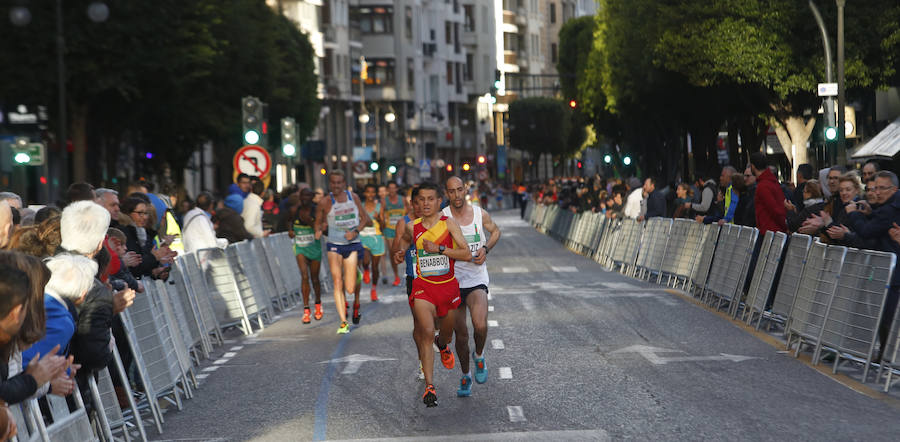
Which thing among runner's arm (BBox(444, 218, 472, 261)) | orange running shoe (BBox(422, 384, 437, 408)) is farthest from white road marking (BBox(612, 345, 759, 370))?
orange running shoe (BBox(422, 384, 437, 408))

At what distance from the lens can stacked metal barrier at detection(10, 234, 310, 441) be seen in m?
8.11

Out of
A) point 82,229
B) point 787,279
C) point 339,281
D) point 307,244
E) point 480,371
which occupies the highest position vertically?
point 82,229

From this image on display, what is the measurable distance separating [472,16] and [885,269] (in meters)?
121

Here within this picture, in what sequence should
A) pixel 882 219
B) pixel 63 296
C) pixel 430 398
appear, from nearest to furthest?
pixel 63 296 < pixel 430 398 < pixel 882 219

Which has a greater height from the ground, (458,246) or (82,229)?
(82,229)

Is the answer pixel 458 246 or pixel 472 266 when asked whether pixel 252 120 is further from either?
pixel 458 246

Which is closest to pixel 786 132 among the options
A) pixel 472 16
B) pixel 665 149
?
pixel 665 149

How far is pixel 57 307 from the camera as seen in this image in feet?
26.8

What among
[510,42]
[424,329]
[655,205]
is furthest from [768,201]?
[510,42]

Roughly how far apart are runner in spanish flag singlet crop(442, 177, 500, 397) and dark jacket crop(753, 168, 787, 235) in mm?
6692

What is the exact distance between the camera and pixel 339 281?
19422 millimetres

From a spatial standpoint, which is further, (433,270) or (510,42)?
(510,42)

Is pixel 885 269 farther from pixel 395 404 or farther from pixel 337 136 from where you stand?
pixel 337 136

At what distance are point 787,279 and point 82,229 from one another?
30.4 feet
